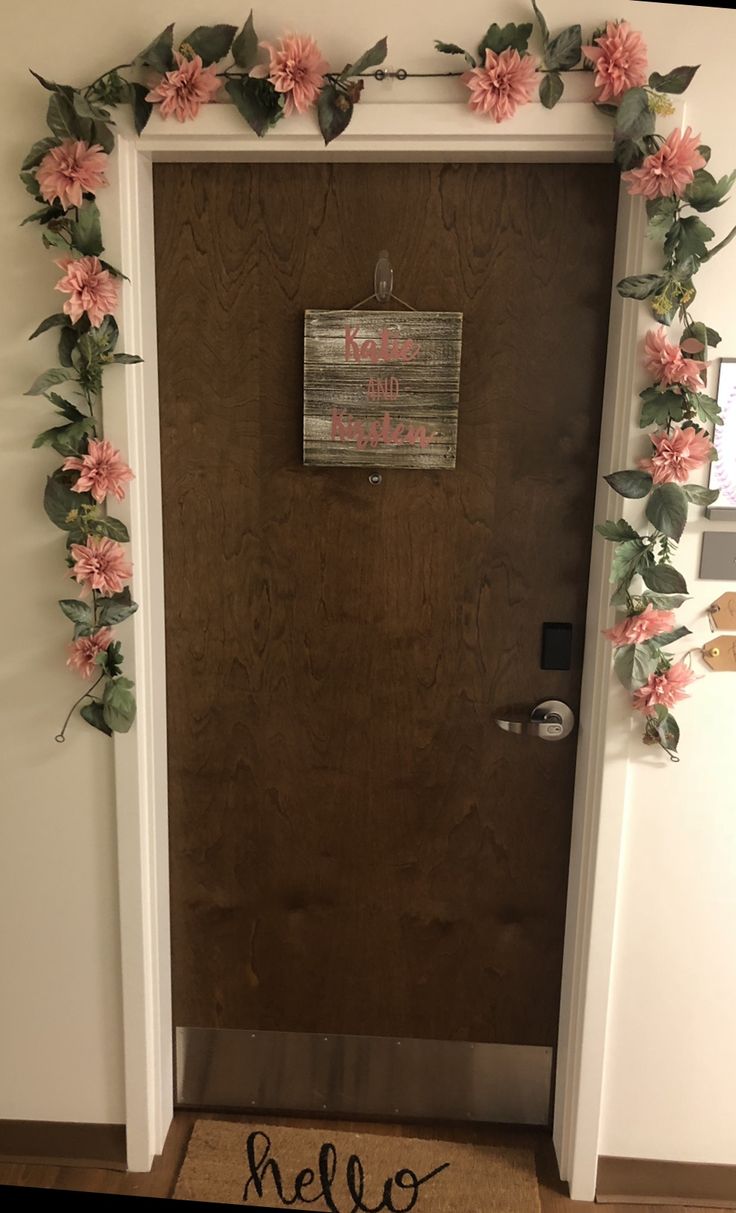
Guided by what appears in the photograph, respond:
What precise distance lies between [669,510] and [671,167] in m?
0.52

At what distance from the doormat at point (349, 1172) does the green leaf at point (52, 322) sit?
158cm

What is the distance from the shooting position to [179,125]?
4.80ft

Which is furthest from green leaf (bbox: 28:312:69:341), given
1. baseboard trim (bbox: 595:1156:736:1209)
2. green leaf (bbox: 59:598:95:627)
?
baseboard trim (bbox: 595:1156:736:1209)

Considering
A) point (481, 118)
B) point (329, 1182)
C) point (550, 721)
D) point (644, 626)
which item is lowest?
point (329, 1182)

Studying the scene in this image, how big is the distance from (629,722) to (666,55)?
1.08 metres

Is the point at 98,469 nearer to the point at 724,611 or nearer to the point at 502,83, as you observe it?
the point at 502,83

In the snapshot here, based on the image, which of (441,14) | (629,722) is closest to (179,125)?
(441,14)

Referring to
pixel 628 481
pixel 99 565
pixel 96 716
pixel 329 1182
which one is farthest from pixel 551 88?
pixel 329 1182

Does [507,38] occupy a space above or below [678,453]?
above

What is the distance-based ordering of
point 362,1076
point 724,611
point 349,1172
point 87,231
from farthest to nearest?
point 362,1076
point 349,1172
point 724,611
point 87,231

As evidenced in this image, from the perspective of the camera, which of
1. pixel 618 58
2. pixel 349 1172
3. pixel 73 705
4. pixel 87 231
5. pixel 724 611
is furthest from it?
pixel 349 1172

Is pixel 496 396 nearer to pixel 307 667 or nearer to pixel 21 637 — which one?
pixel 307 667

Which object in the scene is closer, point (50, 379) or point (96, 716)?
point (50, 379)

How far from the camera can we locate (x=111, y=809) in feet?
5.64
